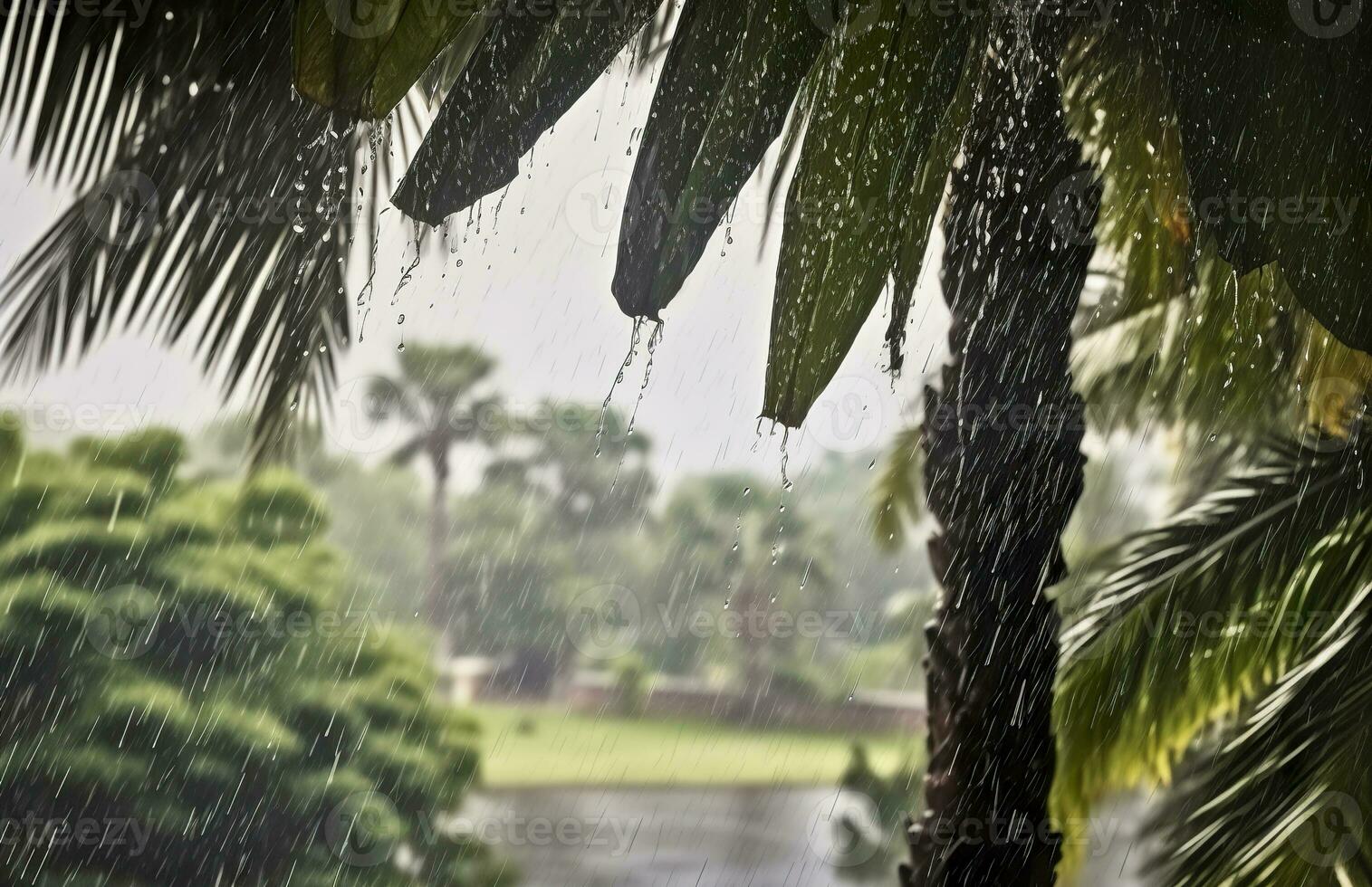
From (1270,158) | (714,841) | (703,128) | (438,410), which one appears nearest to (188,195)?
(703,128)

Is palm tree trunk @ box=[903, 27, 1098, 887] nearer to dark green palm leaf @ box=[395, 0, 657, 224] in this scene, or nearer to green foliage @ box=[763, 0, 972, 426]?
green foliage @ box=[763, 0, 972, 426]

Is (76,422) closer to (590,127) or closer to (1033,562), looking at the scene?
(590,127)

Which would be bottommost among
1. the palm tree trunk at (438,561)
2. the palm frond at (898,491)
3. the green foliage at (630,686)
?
the green foliage at (630,686)

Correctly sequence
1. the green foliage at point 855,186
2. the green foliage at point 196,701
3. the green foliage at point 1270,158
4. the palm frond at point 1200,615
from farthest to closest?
the green foliage at point 196,701, the palm frond at point 1200,615, the green foliage at point 1270,158, the green foliage at point 855,186

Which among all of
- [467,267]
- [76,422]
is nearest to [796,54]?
[76,422]

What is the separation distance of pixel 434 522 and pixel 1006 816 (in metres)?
3.19

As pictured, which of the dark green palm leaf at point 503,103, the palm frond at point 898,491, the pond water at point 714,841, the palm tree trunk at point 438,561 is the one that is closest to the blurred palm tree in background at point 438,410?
the palm tree trunk at point 438,561

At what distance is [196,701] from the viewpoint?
9.32 ft

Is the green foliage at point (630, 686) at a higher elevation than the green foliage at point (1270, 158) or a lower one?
lower

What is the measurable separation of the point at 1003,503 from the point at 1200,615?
1.93ft

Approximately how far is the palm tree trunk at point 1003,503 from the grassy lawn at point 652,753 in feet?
12.0

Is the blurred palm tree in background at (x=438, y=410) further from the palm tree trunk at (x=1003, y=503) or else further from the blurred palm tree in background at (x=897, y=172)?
the palm tree trunk at (x=1003, y=503)

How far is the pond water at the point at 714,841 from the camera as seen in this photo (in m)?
4.86

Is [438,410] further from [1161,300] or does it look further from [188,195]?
[1161,300]
